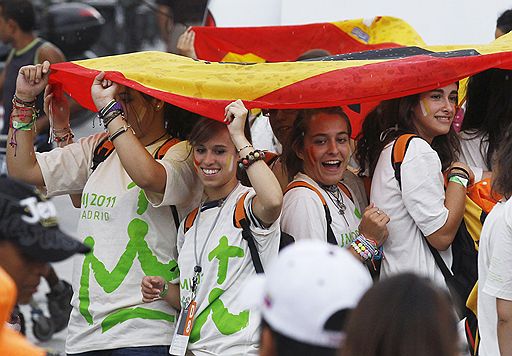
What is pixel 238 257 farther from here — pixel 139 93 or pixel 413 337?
pixel 413 337

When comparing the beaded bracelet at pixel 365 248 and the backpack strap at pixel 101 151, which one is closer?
the beaded bracelet at pixel 365 248

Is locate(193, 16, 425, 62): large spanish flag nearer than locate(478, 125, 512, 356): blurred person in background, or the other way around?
locate(478, 125, 512, 356): blurred person in background

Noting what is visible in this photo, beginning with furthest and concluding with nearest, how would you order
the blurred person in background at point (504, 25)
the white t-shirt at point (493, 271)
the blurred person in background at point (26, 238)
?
1. the blurred person in background at point (504, 25)
2. the white t-shirt at point (493, 271)
3. the blurred person in background at point (26, 238)

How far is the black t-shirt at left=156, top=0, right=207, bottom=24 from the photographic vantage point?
7516 millimetres

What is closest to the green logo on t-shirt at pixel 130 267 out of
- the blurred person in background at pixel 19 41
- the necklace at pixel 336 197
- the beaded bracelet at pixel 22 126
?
the beaded bracelet at pixel 22 126

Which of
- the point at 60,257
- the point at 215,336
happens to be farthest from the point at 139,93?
the point at 60,257

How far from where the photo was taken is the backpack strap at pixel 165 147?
419 cm

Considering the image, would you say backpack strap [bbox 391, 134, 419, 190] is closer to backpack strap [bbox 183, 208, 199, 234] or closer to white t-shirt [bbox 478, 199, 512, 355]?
white t-shirt [bbox 478, 199, 512, 355]

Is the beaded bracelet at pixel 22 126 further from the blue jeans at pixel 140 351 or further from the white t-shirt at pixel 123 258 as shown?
the blue jeans at pixel 140 351

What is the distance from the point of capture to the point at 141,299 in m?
4.06

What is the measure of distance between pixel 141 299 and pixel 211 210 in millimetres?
435

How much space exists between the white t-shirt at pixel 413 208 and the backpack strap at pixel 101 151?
1069 millimetres

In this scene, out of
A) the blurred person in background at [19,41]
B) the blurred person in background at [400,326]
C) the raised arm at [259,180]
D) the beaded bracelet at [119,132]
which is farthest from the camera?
the blurred person in background at [19,41]

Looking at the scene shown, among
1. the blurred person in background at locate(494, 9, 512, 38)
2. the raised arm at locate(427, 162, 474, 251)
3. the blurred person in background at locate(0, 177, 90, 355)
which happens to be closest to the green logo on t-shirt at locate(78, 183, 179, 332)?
the raised arm at locate(427, 162, 474, 251)
